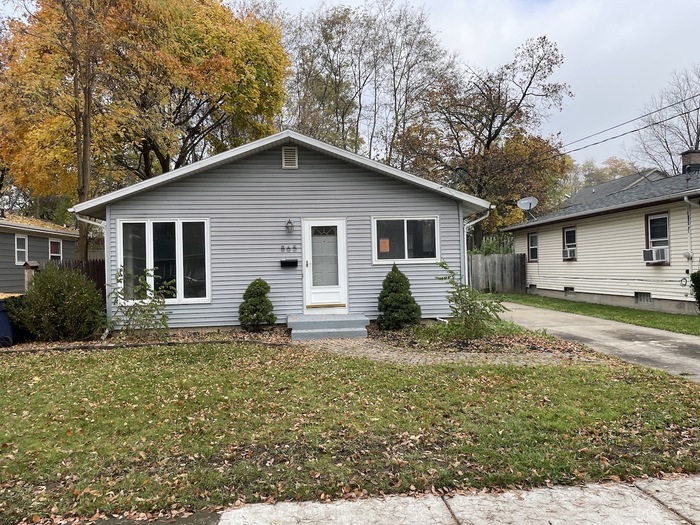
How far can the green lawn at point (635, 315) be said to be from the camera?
888 centimetres

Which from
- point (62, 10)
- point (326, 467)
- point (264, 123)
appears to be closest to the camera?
point (326, 467)

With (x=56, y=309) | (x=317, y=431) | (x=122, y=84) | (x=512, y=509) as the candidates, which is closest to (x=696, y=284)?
(x=512, y=509)

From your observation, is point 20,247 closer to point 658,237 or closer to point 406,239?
point 406,239

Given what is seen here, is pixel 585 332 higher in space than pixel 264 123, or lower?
lower

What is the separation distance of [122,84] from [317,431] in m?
11.4

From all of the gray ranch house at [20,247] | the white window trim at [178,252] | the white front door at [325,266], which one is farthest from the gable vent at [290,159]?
the gray ranch house at [20,247]

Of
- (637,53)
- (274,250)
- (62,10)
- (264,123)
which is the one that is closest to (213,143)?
(264,123)

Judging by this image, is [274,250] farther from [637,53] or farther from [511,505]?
[637,53]

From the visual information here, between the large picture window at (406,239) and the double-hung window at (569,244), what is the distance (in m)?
8.52

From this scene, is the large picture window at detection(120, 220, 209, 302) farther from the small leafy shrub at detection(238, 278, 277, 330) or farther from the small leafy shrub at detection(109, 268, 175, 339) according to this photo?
the small leafy shrub at detection(238, 278, 277, 330)

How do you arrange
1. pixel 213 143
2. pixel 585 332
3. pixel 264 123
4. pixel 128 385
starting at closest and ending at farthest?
pixel 128 385 → pixel 585 332 → pixel 264 123 → pixel 213 143

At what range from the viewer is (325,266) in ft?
30.0

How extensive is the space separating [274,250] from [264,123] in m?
10.4

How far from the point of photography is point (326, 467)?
10.2ft
